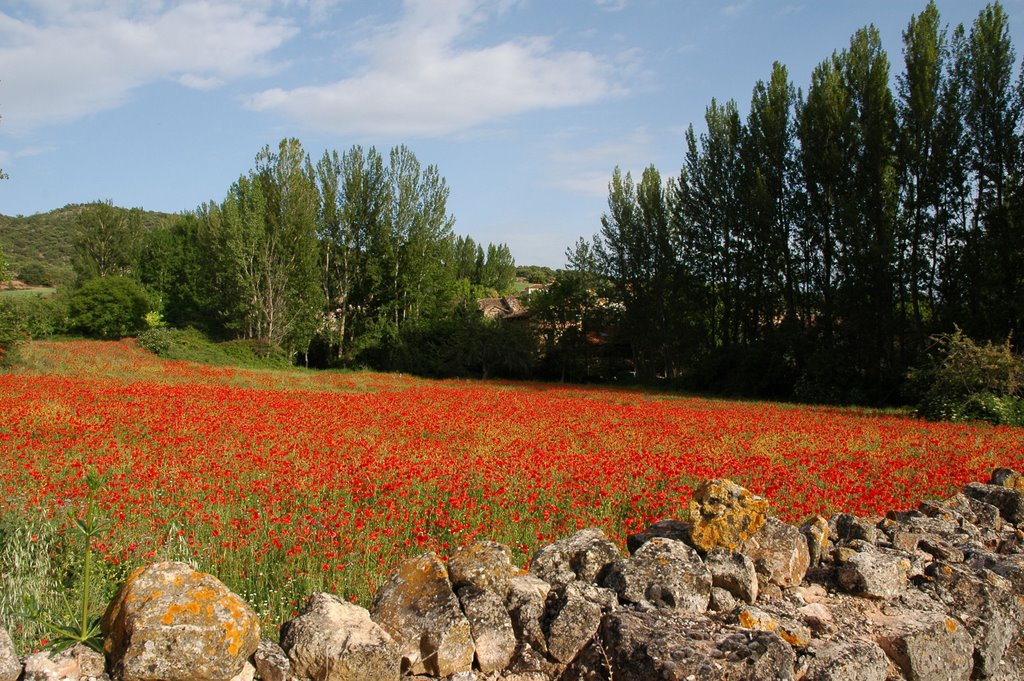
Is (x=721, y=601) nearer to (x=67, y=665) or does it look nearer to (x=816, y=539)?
(x=816, y=539)

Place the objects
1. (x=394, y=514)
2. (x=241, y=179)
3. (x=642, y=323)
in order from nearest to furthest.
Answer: (x=394, y=514), (x=642, y=323), (x=241, y=179)

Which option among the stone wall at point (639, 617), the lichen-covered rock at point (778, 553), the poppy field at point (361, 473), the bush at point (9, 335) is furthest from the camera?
the bush at point (9, 335)

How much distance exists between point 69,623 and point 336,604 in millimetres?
1501

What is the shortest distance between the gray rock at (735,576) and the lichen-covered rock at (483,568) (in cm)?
136

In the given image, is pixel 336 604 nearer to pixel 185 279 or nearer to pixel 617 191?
pixel 617 191

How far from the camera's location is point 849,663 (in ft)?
11.6

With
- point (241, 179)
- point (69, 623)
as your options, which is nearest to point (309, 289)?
point (241, 179)

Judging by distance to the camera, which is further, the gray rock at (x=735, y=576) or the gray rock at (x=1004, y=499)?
the gray rock at (x=1004, y=499)

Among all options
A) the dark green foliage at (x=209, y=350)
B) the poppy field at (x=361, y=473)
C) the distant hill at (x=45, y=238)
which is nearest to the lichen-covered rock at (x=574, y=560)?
the poppy field at (x=361, y=473)

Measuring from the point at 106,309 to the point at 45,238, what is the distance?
67815 millimetres

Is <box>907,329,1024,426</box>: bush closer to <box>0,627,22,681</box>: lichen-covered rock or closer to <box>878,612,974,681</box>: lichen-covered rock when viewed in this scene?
<box>878,612,974,681</box>: lichen-covered rock

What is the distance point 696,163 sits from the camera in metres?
36.3

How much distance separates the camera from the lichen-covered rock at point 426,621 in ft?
11.2

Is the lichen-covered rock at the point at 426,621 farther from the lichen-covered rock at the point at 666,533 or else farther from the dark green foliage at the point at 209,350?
the dark green foliage at the point at 209,350
